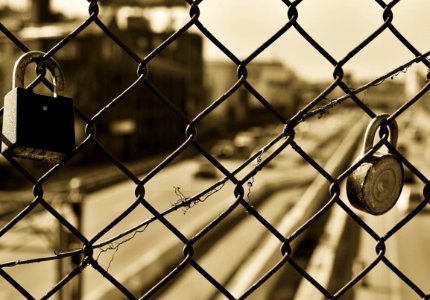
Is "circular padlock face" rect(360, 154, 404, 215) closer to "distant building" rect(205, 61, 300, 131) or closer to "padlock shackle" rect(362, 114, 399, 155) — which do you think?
"padlock shackle" rect(362, 114, 399, 155)

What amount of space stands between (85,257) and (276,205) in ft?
88.3

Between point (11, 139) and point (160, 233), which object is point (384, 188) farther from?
point (160, 233)

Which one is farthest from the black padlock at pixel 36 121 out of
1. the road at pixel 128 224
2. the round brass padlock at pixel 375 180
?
the road at pixel 128 224

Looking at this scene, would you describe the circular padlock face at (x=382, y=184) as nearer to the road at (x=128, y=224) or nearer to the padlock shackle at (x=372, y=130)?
the padlock shackle at (x=372, y=130)

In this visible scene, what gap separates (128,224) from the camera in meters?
21.0

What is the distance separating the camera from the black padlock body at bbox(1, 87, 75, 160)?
57.4 inches

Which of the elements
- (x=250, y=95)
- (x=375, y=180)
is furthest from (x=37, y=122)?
(x=250, y=95)

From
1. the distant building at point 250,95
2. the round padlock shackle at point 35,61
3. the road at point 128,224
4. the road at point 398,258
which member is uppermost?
the distant building at point 250,95

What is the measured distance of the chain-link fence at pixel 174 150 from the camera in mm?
1639

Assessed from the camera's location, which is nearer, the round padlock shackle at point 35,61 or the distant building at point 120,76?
the round padlock shackle at point 35,61

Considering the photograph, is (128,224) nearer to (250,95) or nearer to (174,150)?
(174,150)

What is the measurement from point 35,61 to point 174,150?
9777 mm

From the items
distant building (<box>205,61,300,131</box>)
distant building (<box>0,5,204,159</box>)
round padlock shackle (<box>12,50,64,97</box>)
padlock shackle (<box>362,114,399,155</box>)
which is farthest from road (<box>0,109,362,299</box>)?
distant building (<box>205,61,300,131</box>)

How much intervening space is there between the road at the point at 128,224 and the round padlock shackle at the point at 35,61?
2934 millimetres
